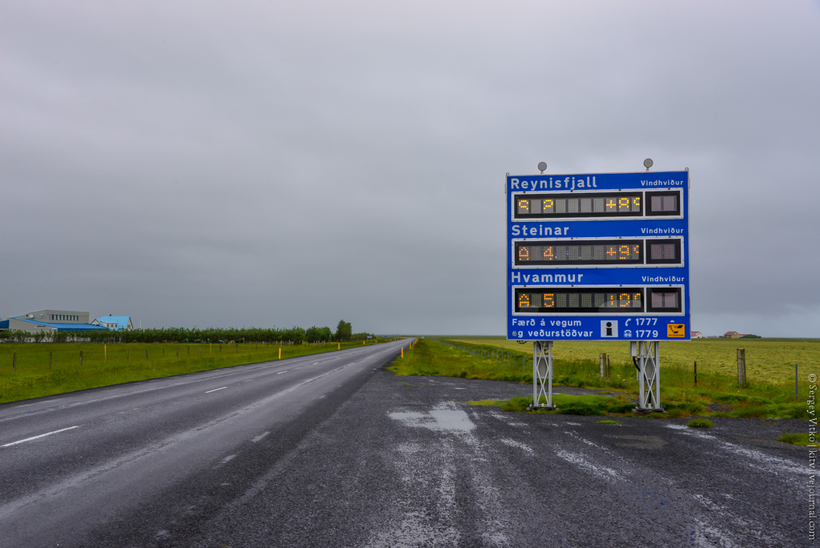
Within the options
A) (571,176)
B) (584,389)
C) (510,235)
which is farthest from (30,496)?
(584,389)

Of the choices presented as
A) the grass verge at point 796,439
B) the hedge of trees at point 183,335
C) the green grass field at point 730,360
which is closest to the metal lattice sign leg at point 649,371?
the grass verge at point 796,439

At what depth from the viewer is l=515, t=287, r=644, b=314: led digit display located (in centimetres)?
1262

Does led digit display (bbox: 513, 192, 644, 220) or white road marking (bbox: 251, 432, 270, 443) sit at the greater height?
led digit display (bbox: 513, 192, 644, 220)

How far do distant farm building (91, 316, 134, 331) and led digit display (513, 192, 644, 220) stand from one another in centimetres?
20348

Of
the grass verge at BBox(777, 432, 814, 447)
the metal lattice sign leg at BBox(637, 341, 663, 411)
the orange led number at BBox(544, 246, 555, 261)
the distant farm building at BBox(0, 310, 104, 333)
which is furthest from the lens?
the distant farm building at BBox(0, 310, 104, 333)

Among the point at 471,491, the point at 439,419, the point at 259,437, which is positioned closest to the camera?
the point at 471,491

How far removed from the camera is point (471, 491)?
6.09 meters

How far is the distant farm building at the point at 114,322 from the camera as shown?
584ft

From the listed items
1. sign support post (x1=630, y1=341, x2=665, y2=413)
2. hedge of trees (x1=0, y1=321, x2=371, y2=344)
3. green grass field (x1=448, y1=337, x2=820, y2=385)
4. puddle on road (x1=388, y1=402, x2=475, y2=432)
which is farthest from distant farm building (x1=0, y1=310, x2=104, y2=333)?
sign support post (x1=630, y1=341, x2=665, y2=413)

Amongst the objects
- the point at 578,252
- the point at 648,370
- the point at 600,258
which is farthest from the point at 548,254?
the point at 648,370

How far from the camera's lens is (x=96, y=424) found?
10.6 m

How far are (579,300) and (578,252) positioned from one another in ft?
4.49

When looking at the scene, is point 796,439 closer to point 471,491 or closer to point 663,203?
point 663,203

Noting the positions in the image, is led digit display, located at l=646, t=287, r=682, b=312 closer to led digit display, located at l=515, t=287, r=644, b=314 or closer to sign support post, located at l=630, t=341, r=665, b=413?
led digit display, located at l=515, t=287, r=644, b=314
